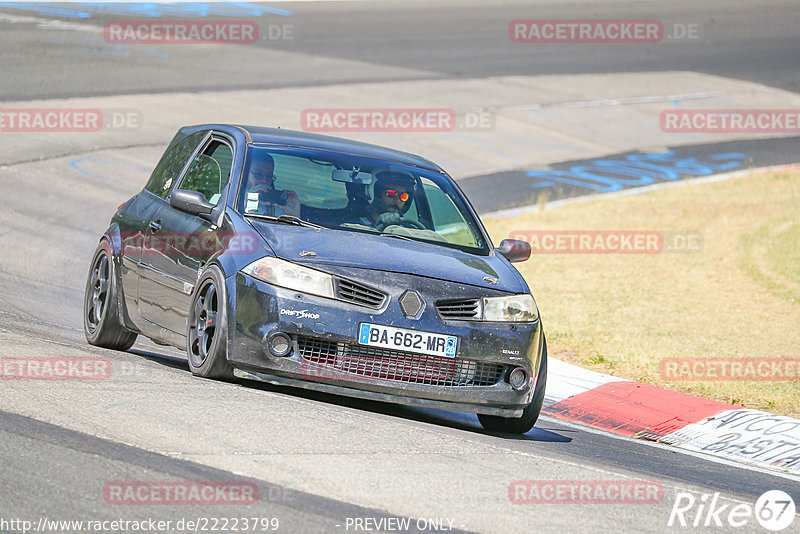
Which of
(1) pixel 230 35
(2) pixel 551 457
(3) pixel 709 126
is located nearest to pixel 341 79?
(1) pixel 230 35

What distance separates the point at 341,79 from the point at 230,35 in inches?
195

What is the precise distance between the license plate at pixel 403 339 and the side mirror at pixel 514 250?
144cm

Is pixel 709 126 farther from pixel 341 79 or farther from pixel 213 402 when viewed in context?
pixel 213 402

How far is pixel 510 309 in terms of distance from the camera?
24.8 feet

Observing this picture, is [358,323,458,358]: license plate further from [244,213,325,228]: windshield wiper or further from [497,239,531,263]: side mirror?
[497,239,531,263]: side mirror

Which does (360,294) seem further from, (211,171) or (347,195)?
(211,171)

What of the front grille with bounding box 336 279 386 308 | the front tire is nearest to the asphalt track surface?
the front tire

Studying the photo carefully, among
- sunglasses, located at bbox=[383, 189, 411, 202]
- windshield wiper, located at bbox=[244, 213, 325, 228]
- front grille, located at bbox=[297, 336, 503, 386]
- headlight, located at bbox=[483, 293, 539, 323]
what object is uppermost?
sunglasses, located at bbox=[383, 189, 411, 202]

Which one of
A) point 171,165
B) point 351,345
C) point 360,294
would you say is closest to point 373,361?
point 351,345

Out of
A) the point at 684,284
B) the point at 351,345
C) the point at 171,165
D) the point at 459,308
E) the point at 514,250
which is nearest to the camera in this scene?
the point at 351,345

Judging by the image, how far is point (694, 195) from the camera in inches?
839

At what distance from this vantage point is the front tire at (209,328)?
7.26 m

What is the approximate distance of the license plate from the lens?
7102 millimetres

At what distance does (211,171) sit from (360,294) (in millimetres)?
A: 2074
